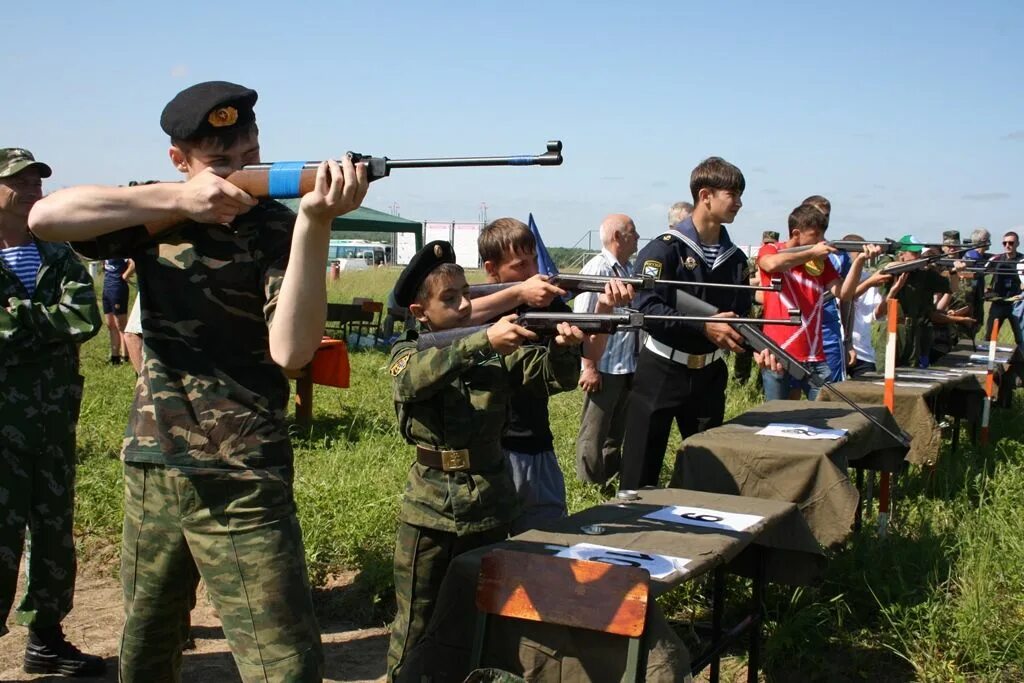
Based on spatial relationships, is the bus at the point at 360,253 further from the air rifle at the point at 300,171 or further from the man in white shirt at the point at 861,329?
the air rifle at the point at 300,171

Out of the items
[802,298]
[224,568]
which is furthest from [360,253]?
[224,568]

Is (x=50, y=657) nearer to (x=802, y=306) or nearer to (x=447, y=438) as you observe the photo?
(x=447, y=438)

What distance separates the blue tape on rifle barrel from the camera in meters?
2.41

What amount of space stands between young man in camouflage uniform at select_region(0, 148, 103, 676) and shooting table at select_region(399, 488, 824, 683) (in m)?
2.03

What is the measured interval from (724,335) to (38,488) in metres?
A: 3.16

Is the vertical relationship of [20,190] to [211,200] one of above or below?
above

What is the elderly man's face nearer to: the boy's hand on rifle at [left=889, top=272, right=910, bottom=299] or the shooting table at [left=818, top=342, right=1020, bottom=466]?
the shooting table at [left=818, top=342, right=1020, bottom=466]

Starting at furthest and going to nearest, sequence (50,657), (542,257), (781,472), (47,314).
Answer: (542,257) < (781,472) < (50,657) < (47,314)

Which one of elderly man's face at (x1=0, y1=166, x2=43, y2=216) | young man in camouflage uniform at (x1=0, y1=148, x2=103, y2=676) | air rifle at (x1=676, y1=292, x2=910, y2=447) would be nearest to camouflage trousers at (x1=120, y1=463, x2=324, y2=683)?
young man in camouflage uniform at (x1=0, y1=148, x2=103, y2=676)

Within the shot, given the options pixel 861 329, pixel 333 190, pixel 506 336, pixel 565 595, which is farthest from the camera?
pixel 861 329

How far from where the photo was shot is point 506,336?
3.17 m

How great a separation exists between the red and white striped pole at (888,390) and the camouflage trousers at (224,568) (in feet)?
12.5

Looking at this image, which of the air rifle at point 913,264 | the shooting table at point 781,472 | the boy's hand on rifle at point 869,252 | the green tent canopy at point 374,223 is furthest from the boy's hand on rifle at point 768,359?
the green tent canopy at point 374,223

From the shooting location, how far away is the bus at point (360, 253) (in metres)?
47.1
